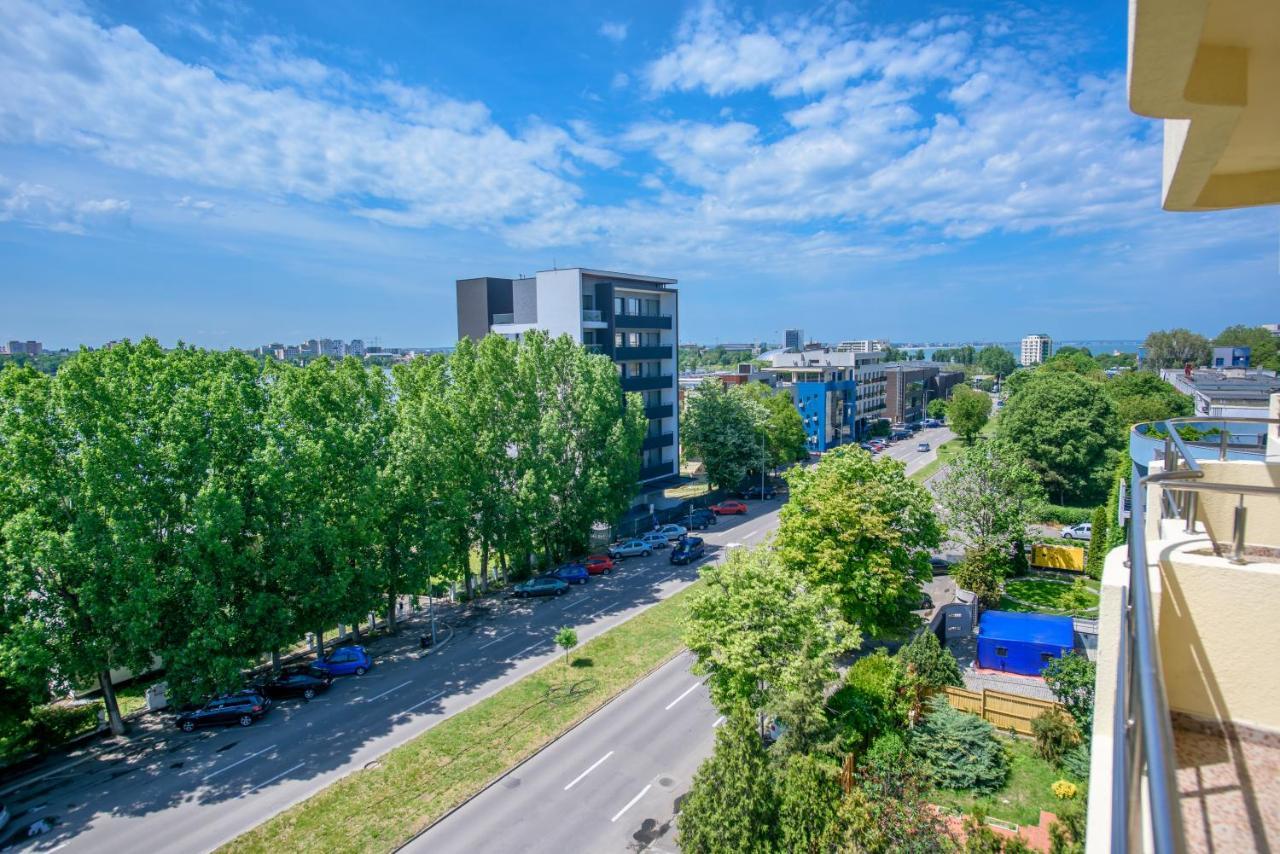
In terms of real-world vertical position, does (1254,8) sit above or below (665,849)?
above

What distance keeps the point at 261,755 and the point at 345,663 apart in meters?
5.65

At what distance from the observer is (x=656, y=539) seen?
4388cm

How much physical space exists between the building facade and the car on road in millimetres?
10020

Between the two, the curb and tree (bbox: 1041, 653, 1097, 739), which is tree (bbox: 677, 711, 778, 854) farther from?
tree (bbox: 1041, 653, 1097, 739)

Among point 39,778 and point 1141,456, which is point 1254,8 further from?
point 39,778

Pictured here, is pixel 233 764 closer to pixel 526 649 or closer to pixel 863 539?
pixel 526 649

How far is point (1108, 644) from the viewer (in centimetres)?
426

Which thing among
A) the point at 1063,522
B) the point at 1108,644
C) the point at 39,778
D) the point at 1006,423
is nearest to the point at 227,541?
the point at 39,778

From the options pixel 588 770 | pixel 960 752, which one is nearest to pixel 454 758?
pixel 588 770

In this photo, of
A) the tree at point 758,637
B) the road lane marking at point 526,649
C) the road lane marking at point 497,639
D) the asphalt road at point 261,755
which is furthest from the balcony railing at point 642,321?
the tree at point 758,637

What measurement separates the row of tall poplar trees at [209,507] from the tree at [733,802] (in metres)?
15.9

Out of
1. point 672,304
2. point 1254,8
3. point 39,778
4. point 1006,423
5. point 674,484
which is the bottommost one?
point 39,778

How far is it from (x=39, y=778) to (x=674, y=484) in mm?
38219

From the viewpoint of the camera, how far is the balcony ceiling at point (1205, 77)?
3.15m
